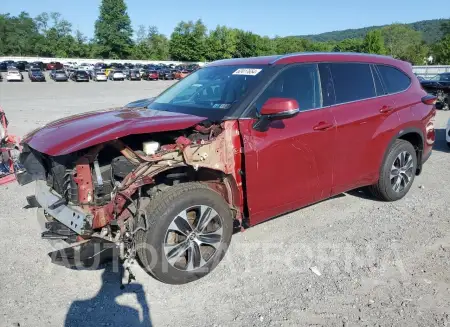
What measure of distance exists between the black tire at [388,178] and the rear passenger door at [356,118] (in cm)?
15

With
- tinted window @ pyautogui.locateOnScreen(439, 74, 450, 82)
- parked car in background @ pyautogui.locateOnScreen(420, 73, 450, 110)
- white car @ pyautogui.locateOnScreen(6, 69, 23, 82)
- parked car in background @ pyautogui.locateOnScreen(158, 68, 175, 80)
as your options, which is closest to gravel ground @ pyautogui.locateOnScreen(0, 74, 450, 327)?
parked car in background @ pyautogui.locateOnScreen(420, 73, 450, 110)

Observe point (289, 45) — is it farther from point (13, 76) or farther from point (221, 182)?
point (221, 182)

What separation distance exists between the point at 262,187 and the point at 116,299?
1587 millimetres

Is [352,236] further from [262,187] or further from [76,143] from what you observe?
[76,143]

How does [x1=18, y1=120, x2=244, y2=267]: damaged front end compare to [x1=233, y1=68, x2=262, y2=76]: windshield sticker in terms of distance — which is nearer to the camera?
[x1=18, y1=120, x2=244, y2=267]: damaged front end

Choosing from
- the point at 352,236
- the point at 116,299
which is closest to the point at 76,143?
the point at 116,299

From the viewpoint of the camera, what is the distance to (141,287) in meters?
3.30

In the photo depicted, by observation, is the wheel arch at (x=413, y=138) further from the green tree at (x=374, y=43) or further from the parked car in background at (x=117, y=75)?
the green tree at (x=374, y=43)

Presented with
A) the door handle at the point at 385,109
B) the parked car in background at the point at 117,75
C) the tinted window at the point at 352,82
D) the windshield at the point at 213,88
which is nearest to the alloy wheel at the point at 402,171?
the door handle at the point at 385,109

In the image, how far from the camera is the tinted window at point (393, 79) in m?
4.81

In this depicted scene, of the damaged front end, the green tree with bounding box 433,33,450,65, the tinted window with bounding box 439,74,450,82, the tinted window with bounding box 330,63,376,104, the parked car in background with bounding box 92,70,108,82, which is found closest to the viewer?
the damaged front end

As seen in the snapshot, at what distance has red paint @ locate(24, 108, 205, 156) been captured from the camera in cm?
291

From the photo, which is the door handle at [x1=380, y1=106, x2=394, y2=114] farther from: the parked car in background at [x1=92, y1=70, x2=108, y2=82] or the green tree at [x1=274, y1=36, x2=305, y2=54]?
the green tree at [x1=274, y1=36, x2=305, y2=54]

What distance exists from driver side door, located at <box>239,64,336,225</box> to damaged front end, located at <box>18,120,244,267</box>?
0.17 m
